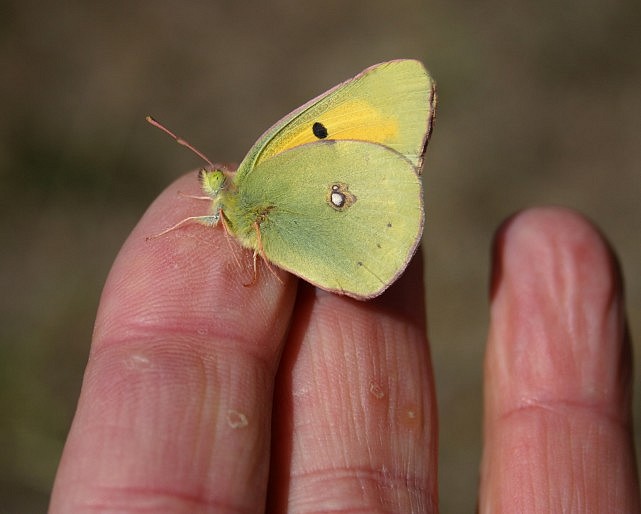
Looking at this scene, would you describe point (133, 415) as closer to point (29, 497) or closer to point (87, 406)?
point (87, 406)

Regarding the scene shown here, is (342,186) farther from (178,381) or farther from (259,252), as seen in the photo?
(178,381)

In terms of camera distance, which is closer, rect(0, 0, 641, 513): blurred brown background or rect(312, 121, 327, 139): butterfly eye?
rect(312, 121, 327, 139): butterfly eye

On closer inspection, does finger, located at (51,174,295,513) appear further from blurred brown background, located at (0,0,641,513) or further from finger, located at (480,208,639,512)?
blurred brown background, located at (0,0,641,513)

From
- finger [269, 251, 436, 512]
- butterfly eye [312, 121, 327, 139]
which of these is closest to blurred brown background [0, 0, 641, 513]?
finger [269, 251, 436, 512]

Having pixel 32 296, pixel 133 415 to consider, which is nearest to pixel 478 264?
pixel 32 296

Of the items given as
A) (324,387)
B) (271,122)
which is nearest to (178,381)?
(324,387)

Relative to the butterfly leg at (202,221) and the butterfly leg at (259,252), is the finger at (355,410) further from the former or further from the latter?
the butterfly leg at (202,221)
